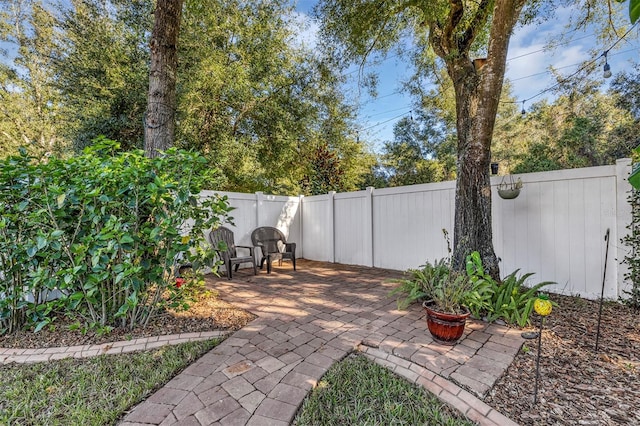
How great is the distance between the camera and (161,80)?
11.7 ft

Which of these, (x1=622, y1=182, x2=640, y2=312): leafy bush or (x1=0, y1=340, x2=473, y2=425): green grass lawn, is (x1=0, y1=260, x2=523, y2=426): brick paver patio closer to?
(x1=0, y1=340, x2=473, y2=425): green grass lawn

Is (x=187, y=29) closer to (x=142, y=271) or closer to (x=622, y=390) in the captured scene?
(x=142, y=271)

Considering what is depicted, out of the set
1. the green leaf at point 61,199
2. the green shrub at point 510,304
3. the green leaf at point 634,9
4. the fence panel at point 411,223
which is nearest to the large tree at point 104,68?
the green leaf at point 61,199

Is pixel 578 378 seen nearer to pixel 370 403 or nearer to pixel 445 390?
pixel 445 390

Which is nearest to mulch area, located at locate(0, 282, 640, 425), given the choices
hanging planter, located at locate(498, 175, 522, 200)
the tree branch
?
hanging planter, located at locate(498, 175, 522, 200)

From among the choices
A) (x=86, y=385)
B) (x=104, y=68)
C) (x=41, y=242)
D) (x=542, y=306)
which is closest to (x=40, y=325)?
(x=41, y=242)

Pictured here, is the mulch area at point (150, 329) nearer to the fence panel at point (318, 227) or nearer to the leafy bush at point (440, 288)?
the leafy bush at point (440, 288)

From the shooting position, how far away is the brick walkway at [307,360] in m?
1.67

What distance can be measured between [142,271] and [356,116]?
24.2 feet

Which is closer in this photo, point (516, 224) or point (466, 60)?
point (466, 60)

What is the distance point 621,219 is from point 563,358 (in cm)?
208

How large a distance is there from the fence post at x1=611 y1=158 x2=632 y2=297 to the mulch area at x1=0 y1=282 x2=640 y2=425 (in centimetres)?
30

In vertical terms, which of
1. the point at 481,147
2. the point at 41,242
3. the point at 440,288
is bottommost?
the point at 440,288

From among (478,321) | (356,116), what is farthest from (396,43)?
(478,321)
